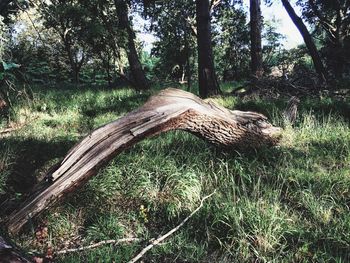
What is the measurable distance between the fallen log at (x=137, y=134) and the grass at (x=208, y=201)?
0.66 ft

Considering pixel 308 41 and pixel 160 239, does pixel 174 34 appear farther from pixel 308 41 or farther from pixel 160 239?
pixel 160 239

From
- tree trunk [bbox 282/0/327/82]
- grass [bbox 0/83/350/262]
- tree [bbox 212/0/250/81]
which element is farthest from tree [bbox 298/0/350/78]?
grass [bbox 0/83/350/262]

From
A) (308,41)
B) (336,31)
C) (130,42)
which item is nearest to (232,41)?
(336,31)

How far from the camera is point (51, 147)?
6012 mm

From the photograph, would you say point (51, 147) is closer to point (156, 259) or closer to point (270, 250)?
point (156, 259)

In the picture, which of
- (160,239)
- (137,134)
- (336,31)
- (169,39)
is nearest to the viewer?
(160,239)

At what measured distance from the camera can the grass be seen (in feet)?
11.5

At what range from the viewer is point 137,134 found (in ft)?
13.6

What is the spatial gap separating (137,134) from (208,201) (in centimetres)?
115

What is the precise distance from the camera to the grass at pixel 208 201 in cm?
350

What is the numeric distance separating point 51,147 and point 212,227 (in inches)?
134

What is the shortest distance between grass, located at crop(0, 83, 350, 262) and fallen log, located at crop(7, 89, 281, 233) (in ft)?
0.66

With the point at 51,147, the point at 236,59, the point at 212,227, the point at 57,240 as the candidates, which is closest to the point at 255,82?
the point at 51,147

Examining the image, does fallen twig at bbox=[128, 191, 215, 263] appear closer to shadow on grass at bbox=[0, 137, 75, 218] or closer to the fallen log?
the fallen log
